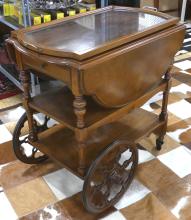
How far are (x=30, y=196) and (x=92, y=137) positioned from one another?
399mm

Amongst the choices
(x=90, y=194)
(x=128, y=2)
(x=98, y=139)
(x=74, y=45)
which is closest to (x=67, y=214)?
(x=90, y=194)

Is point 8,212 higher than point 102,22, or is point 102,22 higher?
point 102,22

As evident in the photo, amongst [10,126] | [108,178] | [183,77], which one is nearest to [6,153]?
[10,126]

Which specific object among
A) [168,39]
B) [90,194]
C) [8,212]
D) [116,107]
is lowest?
[8,212]

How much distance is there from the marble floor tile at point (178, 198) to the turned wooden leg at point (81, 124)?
42 centimetres

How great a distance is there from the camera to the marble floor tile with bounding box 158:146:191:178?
1677 millimetres

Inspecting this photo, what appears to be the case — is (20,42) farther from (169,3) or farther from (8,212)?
(169,3)

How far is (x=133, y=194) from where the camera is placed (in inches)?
60.3

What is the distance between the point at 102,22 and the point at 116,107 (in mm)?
419

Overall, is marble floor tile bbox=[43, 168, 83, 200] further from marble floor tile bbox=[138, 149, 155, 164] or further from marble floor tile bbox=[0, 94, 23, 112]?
marble floor tile bbox=[0, 94, 23, 112]

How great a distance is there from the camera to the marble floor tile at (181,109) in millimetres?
2141

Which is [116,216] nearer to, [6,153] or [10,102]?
[6,153]

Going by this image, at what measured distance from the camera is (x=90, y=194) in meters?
1.36

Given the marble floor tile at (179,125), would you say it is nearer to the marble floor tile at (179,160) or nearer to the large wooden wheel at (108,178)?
the marble floor tile at (179,160)
